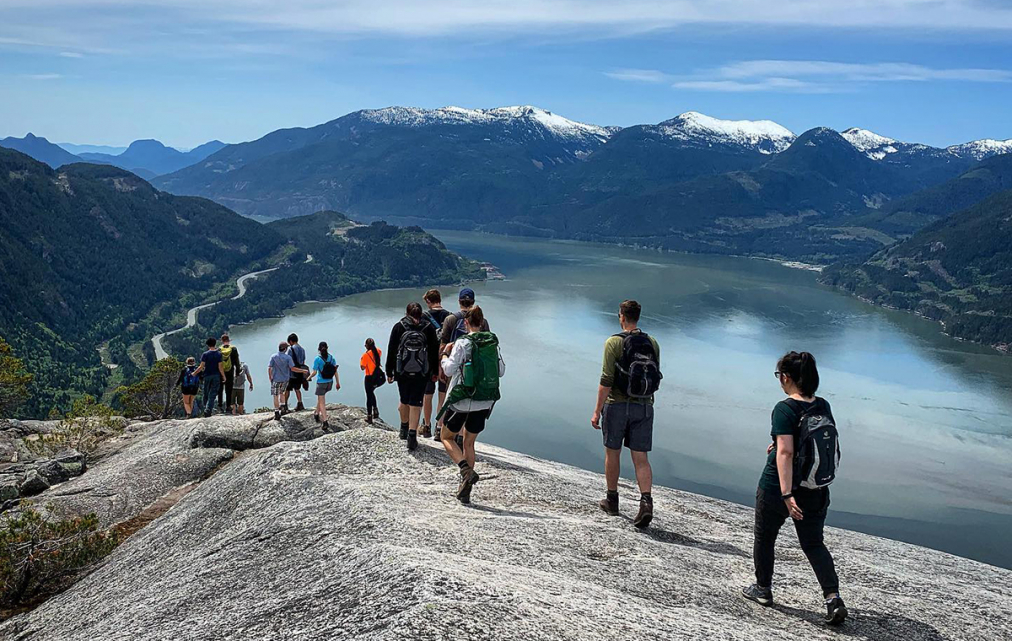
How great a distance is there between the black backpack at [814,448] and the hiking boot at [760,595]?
140 cm

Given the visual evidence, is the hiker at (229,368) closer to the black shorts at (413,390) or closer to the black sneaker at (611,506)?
the black shorts at (413,390)

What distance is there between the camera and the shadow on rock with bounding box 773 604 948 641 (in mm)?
7445

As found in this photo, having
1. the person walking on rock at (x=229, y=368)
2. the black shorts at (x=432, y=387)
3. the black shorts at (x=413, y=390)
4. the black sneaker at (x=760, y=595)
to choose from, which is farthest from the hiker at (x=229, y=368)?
the black sneaker at (x=760, y=595)

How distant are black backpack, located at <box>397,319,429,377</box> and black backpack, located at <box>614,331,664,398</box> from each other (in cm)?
381

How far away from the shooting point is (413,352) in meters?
12.1

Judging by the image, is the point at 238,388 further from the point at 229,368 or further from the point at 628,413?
the point at 628,413

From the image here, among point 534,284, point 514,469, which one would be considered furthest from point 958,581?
point 534,284

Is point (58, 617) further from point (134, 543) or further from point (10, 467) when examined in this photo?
point (10, 467)

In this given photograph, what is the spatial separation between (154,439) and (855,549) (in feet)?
50.2

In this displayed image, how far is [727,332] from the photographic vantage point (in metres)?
131

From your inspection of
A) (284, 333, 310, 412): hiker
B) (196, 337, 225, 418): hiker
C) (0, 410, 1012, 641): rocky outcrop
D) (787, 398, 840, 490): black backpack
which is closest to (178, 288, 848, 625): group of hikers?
(787, 398, 840, 490): black backpack

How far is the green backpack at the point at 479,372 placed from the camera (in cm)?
985

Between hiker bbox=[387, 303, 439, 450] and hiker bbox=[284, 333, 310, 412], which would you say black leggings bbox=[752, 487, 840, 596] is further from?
hiker bbox=[284, 333, 310, 412]

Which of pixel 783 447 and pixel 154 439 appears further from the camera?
pixel 154 439
